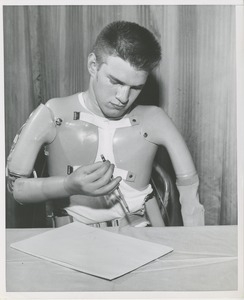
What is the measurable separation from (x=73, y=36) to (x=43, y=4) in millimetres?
99

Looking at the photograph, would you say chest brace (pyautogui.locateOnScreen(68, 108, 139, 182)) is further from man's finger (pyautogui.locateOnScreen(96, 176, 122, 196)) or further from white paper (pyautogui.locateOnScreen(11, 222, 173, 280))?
white paper (pyautogui.locateOnScreen(11, 222, 173, 280))

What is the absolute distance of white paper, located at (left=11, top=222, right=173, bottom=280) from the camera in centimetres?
63

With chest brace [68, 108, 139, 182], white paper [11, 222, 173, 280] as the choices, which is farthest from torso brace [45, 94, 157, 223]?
white paper [11, 222, 173, 280]

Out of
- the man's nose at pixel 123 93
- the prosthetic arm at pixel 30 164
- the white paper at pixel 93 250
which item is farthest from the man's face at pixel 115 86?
the white paper at pixel 93 250

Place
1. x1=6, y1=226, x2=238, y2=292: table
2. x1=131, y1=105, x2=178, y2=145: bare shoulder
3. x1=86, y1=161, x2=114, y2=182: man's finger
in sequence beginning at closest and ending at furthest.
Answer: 1. x1=6, y1=226, x2=238, y2=292: table
2. x1=86, y1=161, x2=114, y2=182: man's finger
3. x1=131, y1=105, x2=178, y2=145: bare shoulder

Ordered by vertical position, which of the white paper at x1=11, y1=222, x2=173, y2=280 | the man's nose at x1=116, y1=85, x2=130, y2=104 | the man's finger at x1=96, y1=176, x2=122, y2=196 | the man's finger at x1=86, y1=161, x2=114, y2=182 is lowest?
the white paper at x1=11, y1=222, x2=173, y2=280

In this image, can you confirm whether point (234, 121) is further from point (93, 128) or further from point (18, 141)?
point (18, 141)

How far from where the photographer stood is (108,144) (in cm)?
85

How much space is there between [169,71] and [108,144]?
224mm

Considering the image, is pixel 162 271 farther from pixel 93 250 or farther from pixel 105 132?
pixel 105 132

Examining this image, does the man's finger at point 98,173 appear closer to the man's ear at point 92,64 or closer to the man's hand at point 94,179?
the man's hand at point 94,179

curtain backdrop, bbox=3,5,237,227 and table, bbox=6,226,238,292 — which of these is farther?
curtain backdrop, bbox=3,5,237,227

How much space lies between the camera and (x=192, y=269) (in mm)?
644

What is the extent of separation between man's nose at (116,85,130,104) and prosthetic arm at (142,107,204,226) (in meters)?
0.09
